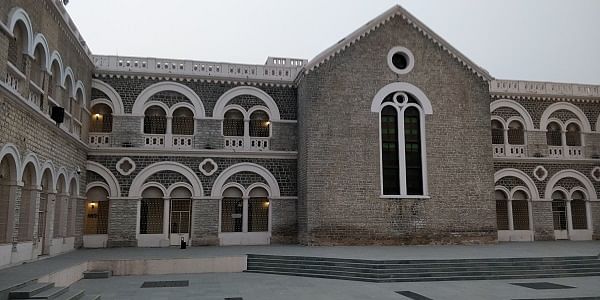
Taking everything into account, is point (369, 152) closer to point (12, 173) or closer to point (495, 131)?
point (495, 131)

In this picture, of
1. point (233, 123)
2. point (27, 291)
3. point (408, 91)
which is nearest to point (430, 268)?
point (408, 91)

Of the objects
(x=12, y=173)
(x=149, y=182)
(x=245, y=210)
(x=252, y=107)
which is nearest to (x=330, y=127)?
(x=252, y=107)

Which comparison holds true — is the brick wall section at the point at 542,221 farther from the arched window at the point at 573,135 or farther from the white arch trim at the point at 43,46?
the white arch trim at the point at 43,46

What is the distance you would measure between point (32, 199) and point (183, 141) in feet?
26.7

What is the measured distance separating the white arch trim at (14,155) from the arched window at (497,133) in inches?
839

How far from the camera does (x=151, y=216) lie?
70.3ft

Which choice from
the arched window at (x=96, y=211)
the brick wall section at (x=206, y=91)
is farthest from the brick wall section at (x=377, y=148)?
the arched window at (x=96, y=211)

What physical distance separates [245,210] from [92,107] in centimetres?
810

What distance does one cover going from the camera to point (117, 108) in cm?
2166

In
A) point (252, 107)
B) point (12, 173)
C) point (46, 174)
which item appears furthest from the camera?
point (252, 107)

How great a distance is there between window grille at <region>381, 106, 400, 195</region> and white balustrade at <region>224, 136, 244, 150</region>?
21.0 ft

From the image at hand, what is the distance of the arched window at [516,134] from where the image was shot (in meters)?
25.7

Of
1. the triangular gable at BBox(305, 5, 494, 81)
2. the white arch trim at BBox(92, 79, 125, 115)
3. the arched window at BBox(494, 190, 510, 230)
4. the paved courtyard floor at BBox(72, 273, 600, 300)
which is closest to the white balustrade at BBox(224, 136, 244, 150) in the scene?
the triangular gable at BBox(305, 5, 494, 81)

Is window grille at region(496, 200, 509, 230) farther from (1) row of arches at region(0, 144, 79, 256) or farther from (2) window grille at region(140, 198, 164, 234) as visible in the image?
(1) row of arches at region(0, 144, 79, 256)
